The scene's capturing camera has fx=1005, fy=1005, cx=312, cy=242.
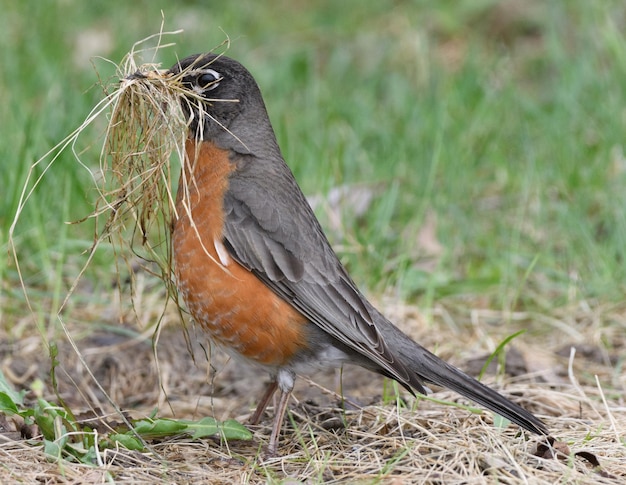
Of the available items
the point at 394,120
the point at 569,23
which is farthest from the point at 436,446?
the point at 569,23

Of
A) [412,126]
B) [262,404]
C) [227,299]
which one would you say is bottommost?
[262,404]

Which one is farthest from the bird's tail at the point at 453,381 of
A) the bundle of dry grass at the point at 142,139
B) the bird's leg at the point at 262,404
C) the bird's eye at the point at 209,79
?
the bird's eye at the point at 209,79

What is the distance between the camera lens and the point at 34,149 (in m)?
5.28

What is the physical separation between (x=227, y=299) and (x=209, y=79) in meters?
0.99

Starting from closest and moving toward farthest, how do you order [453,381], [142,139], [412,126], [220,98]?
[453,381] < [142,139] < [220,98] < [412,126]

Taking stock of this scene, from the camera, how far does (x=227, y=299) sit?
3.73 metres

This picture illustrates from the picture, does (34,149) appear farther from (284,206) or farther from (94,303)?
(284,206)

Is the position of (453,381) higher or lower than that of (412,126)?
lower

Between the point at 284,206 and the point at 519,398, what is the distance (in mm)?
1257

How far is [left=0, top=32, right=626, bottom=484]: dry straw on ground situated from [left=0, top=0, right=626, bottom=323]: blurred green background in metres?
0.29

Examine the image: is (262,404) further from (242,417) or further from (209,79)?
(209,79)

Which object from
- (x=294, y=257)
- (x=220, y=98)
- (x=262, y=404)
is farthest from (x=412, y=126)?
(x=262, y=404)

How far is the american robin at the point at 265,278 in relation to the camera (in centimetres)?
373

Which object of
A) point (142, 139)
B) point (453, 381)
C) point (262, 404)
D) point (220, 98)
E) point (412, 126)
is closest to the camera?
point (453, 381)
